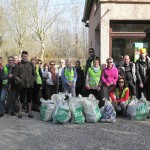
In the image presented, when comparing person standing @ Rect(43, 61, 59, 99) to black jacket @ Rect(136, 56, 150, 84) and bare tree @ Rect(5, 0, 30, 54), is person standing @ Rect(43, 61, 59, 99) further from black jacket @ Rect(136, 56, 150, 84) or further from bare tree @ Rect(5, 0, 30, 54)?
bare tree @ Rect(5, 0, 30, 54)

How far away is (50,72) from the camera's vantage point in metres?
10.6

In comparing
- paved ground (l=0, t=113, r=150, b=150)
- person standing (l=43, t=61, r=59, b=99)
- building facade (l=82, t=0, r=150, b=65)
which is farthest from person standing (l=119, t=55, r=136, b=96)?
person standing (l=43, t=61, r=59, b=99)

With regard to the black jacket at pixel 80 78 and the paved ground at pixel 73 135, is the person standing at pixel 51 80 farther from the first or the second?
the paved ground at pixel 73 135

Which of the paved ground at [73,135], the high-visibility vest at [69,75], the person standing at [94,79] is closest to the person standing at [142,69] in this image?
the person standing at [94,79]

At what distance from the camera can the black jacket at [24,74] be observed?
30.3 ft

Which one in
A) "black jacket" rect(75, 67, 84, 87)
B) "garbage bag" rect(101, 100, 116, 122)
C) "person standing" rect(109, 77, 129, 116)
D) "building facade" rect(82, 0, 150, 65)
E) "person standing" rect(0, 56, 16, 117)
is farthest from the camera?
"building facade" rect(82, 0, 150, 65)

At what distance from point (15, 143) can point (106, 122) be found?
2.90 m

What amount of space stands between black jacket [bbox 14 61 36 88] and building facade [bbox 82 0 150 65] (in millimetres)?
3290

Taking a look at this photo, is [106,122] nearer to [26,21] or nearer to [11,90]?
[11,90]

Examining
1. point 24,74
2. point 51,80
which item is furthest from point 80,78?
point 24,74

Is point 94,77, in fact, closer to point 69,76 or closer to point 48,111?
point 69,76

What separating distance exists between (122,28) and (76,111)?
4.72m

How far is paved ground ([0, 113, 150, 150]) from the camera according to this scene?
6336mm

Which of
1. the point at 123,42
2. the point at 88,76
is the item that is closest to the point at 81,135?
the point at 88,76
